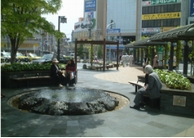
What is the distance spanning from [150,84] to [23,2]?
4986 mm

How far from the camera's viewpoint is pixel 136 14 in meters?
69.9

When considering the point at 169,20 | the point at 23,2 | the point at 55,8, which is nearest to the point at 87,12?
the point at 169,20

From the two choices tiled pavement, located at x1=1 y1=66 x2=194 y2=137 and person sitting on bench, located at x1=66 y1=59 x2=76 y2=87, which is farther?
person sitting on bench, located at x1=66 y1=59 x2=76 y2=87

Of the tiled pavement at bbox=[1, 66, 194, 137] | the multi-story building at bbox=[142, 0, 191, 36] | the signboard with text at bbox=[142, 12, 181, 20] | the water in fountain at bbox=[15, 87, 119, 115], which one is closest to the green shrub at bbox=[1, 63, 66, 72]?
the water in fountain at bbox=[15, 87, 119, 115]

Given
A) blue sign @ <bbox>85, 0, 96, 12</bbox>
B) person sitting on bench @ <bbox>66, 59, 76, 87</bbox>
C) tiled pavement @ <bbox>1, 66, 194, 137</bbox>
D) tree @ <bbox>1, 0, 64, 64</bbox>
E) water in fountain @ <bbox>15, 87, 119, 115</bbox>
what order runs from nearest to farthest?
tiled pavement @ <bbox>1, 66, 194, 137</bbox>
water in fountain @ <bbox>15, 87, 119, 115</bbox>
tree @ <bbox>1, 0, 64, 64</bbox>
person sitting on bench @ <bbox>66, 59, 76, 87</bbox>
blue sign @ <bbox>85, 0, 96, 12</bbox>

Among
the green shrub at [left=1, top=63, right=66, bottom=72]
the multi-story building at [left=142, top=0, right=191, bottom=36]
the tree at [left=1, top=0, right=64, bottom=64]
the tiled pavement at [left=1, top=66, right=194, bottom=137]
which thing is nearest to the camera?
the tiled pavement at [left=1, top=66, right=194, bottom=137]

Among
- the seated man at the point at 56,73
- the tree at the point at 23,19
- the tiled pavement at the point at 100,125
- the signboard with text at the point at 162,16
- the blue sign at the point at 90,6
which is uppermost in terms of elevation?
the blue sign at the point at 90,6

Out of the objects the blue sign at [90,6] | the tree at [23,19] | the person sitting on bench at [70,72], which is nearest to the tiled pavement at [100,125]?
the tree at [23,19]

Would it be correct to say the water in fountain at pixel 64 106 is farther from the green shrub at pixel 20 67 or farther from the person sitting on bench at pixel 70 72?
the person sitting on bench at pixel 70 72

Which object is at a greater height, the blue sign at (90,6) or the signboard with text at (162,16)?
the blue sign at (90,6)

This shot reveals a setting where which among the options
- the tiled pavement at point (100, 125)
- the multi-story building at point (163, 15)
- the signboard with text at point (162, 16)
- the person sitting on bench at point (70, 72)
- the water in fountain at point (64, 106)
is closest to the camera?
the tiled pavement at point (100, 125)

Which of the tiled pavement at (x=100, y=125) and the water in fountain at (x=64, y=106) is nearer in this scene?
the tiled pavement at (x=100, y=125)

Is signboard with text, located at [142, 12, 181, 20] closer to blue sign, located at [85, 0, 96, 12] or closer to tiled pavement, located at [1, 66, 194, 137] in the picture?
blue sign, located at [85, 0, 96, 12]

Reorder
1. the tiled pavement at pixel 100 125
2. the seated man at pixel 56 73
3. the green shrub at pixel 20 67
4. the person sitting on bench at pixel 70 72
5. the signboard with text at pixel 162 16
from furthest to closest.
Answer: the signboard with text at pixel 162 16
the person sitting on bench at pixel 70 72
the green shrub at pixel 20 67
the seated man at pixel 56 73
the tiled pavement at pixel 100 125
